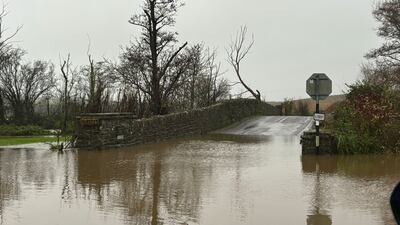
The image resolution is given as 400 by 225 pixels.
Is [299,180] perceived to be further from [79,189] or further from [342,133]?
[342,133]

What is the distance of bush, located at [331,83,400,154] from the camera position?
1464 centimetres

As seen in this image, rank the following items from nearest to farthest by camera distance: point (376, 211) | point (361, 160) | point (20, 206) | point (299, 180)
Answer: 1. point (376, 211)
2. point (20, 206)
3. point (299, 180)
4. point (361, 160)

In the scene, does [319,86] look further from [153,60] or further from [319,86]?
[153,60]

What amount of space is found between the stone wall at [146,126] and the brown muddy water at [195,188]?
115 centimetres

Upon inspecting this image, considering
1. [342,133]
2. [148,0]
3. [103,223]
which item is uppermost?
[148,0]

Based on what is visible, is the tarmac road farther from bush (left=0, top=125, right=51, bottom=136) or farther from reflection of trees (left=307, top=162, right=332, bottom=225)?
reflection of trees (left=307, top=162, right=332, bottom=225)

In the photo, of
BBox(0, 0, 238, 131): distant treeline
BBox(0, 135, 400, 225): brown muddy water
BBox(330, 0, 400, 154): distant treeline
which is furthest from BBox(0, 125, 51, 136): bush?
BBox(330, 0, 400, 154): distant treeline

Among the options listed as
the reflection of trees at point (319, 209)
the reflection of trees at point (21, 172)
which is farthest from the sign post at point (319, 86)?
the reflection of trees at point (21, 172)

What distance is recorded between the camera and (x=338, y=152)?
1452 centimetres

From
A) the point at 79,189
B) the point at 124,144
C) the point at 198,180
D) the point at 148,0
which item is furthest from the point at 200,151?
the point at 148,0

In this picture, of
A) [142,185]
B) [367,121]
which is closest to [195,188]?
[142,185]

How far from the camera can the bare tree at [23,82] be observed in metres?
44.3

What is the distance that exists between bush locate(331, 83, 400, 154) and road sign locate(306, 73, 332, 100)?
3.90ft

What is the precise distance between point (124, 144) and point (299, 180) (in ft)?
27.4
